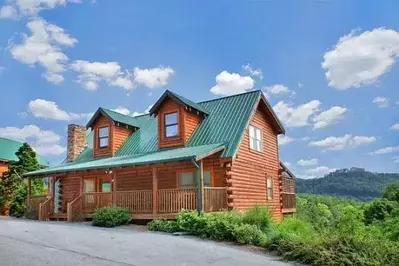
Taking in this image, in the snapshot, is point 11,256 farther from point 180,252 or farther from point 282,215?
point 282,215

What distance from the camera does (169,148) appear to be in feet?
71.5

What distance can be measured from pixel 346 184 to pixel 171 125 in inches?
2837

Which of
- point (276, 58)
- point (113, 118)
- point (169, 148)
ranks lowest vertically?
point (169, 148)

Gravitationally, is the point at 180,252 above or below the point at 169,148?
below

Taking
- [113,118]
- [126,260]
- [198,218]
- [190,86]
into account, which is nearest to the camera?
[126,260]

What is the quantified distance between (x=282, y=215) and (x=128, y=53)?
45.1 ft

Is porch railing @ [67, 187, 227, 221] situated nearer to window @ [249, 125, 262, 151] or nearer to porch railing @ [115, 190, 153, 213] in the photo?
porch railing @ [115, 190, 153, 213]

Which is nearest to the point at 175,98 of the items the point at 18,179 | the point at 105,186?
the point at 105,186

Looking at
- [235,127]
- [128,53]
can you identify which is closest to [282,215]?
[235,127]

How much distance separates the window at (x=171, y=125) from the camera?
22.0 meters

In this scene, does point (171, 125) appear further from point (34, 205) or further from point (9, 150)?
point (9, 150)

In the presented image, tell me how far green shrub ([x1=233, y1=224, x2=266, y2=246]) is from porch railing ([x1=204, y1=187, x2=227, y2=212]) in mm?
4279

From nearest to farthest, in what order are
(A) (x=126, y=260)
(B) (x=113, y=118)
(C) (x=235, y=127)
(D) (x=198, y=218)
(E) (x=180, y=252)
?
(A) (x=126, y=260) < (E) (x=180, y=252) < (D) (x=198, y=218) < (C) (x=235, y=127) < (B) (x=113, y=118)

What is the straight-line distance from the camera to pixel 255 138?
2286cm
